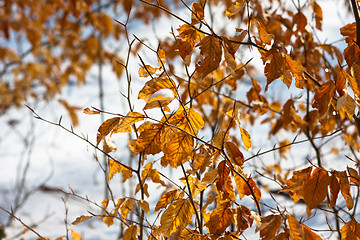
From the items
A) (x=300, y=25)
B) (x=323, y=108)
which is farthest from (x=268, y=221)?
(x=300, y=25)

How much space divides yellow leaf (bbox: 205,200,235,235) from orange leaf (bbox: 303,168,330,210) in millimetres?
153

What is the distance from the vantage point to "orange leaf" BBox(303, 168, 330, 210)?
0.64 meters

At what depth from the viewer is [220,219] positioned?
27.6 inches

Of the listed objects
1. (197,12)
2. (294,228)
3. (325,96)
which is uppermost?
(197,12)

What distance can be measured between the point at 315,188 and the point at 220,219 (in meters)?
0.20

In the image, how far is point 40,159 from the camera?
4328mm

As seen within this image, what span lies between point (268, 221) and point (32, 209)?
2.99 meters

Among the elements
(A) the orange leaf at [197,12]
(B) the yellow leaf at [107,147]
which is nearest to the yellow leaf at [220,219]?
(B) the yellow leaf at [107,147]

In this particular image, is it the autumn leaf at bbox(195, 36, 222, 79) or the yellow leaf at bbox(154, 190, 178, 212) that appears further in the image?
the yellow leaf at bbox(154, 190, 178, 212)

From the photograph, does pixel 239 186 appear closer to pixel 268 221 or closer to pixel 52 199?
pixel 268 221

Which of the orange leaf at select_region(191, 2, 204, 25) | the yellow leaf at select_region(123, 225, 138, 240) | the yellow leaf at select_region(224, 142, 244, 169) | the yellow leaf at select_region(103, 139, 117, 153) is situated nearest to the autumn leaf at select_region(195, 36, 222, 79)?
the orange leaf at select_region(191, 2, 204, 25)

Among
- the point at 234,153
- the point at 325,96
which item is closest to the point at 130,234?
the point at 234,153

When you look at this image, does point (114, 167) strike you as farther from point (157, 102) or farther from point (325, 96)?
point (325, 96)

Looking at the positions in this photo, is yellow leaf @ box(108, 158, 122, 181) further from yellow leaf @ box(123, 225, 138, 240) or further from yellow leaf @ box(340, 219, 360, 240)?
yellow leaf @ box(340, 219, 360, 240)
